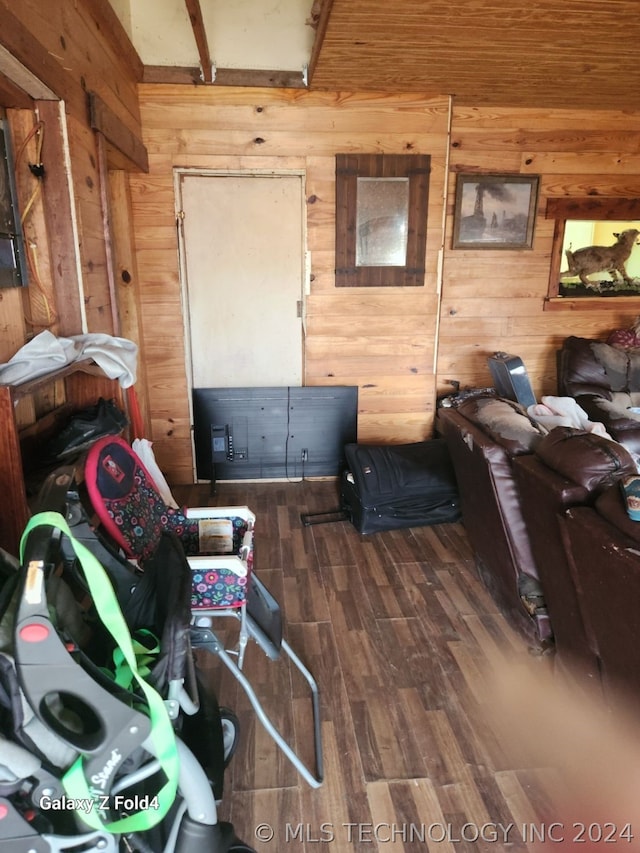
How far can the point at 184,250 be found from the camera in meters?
3.41

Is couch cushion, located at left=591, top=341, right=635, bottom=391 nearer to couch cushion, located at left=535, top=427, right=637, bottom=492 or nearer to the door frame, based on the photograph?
the door frame

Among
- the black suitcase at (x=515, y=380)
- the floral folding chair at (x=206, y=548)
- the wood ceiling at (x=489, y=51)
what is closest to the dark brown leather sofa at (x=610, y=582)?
the floral folding chair at (x=206, y=548)

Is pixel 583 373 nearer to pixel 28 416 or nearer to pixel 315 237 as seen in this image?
pixel 315 237

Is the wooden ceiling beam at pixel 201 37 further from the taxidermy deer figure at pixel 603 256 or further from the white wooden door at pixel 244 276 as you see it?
the taxidermy deer figure at pixel 603 256

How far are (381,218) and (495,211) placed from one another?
820 mm

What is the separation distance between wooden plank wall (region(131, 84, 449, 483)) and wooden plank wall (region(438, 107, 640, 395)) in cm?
20

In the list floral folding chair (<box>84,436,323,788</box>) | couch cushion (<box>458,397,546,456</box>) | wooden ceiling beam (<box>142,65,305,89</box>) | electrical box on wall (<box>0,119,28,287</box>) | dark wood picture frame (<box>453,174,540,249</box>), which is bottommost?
floral folding chair (<box>84,436,323,788</box>)

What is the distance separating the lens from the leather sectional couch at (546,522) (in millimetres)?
1451

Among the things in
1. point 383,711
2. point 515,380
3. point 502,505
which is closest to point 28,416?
point 383,711

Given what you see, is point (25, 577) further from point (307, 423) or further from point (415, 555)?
point (307, 423)

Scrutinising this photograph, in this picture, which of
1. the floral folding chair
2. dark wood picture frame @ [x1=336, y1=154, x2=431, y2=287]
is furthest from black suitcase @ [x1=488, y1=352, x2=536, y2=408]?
the floral folding chair

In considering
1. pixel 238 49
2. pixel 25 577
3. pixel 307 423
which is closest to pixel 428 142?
pixel 238 49

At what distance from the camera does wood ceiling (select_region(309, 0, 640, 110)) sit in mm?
2266

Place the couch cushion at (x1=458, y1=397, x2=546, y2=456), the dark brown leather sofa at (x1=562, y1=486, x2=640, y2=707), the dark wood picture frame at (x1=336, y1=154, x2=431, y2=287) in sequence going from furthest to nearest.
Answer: the dark wood picture frame at (x1=336, y1=154, x2=431, y2=287) → the couch cushion at (x1=458, y1=397, x2=546, y2=456) → the dark brown leather sofa at (x1=562, y1=486, x2=640, y2=707)
